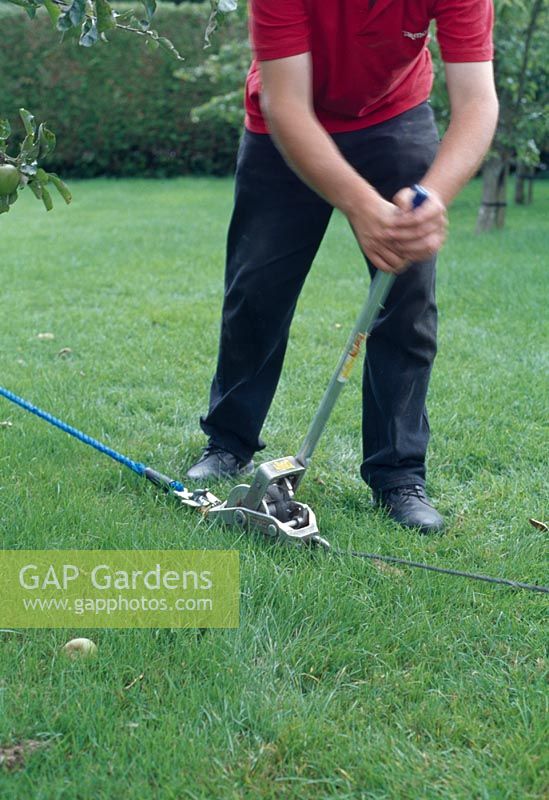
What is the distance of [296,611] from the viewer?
226 centimetres

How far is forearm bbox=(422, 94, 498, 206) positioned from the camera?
7.63 ft

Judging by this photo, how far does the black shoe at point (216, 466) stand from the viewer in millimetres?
3164

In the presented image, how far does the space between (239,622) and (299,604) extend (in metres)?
0.15

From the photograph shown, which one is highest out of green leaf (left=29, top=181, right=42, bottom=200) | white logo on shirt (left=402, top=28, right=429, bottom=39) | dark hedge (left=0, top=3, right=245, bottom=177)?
white logo on shirt (left=402, top=28, right=429, bottom=39)

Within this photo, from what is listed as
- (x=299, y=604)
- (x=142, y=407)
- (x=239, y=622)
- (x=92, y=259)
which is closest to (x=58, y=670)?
(x=239, y=622)

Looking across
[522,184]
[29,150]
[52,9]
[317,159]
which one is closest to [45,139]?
[29,150]

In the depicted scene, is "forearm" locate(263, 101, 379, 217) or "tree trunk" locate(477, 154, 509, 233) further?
"tree trunk" locate(477, 154, 509, 233)

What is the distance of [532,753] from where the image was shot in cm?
182

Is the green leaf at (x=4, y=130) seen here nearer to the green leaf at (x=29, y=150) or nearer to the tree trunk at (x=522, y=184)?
the green leaf at (x=29, y=150)

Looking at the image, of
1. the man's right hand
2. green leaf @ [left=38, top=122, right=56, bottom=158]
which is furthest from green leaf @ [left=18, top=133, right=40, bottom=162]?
the man's right hand

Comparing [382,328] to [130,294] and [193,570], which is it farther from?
[130,294]

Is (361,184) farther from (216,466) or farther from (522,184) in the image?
(522,184)

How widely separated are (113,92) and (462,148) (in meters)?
12.8

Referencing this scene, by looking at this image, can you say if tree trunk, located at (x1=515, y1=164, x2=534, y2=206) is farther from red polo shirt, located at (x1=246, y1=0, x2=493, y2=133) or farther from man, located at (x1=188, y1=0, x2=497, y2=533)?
red polo shirt, located at (x1=246, y1=0, x2=493, y2=133)
